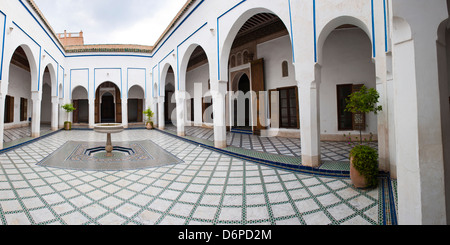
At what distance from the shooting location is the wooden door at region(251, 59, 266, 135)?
6.92 meters

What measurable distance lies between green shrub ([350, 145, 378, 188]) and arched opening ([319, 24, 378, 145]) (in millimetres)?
3182

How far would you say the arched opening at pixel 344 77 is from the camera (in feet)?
17.0

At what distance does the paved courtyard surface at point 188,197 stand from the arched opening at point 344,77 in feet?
10.5

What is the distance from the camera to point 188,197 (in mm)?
2309

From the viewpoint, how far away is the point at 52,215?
1.90m

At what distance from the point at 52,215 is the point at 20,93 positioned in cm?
1276

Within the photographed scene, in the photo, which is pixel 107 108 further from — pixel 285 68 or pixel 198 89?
pixel 285 68

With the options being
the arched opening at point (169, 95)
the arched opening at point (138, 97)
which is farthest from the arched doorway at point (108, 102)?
the arched opening at point (169, 95)

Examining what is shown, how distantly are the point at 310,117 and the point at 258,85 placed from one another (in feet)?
13.4

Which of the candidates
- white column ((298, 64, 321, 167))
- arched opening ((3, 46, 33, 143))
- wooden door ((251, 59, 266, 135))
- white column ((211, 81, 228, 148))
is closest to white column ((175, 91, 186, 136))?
white column ((211, 81, 228, 148))

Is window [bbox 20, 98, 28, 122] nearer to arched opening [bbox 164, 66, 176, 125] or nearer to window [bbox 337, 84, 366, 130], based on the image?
arched opening [bbox 164, 66, 176, 125]
